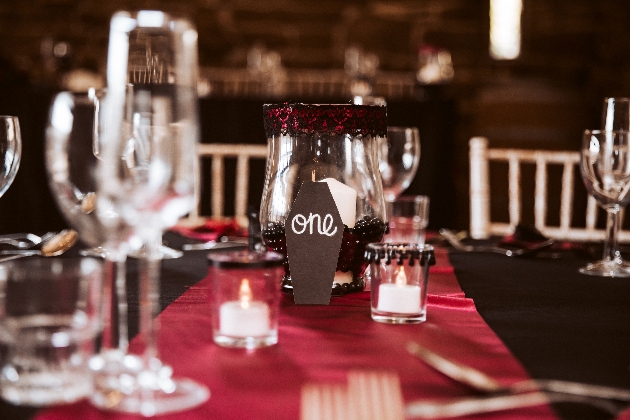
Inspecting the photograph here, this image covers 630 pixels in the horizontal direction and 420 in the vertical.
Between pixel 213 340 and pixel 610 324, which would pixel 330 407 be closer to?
pixel 213 340

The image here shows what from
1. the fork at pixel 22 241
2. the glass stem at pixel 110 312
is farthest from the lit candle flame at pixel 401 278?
the fork at pixel 22 241

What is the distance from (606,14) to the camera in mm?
5422

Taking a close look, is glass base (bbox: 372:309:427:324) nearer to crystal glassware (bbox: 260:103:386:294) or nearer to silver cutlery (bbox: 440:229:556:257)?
crystal glassware (bbox: 260:103:386:294)

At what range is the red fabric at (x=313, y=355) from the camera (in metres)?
0.49

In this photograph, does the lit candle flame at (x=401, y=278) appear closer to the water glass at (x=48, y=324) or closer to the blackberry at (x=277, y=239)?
the blackberry at (x=277, y=239)

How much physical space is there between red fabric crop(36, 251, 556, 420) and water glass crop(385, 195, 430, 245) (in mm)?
365

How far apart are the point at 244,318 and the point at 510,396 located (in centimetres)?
23

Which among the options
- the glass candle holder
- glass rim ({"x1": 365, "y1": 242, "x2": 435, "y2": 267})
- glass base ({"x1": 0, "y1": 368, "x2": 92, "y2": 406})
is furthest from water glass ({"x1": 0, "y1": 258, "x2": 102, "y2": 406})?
glass rim ({"x1": 365, "y1": 242, "x2": 435, "y2": 267})

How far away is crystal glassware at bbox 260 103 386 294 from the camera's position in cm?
86

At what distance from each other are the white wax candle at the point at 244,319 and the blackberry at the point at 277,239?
22 cm

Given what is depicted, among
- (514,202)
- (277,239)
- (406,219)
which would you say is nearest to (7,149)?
(277,239)

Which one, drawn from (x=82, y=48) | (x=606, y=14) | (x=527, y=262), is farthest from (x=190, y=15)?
(x=527, y=262)

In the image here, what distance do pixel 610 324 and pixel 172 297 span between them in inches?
18.2

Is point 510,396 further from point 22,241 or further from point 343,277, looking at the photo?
point 22,241
